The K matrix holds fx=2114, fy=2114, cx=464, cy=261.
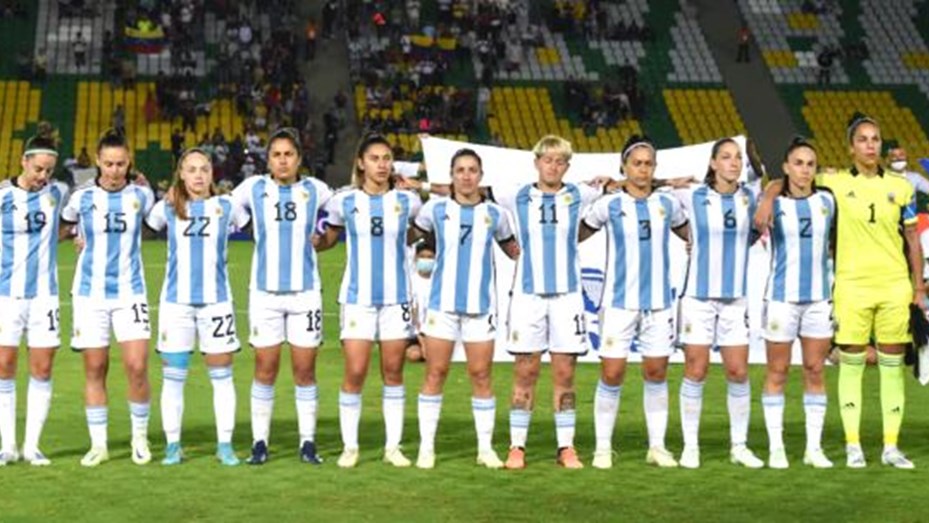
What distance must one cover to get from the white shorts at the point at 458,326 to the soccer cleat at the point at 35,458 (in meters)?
2.66

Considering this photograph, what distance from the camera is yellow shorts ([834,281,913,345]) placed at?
1403 centimetres

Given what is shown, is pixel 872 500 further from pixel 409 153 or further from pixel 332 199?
pixel 409 153

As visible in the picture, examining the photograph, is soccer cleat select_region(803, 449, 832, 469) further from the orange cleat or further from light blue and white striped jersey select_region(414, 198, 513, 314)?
light blue and white striped jersey select_region(414, 198, 513, 314)

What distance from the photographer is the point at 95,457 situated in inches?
551

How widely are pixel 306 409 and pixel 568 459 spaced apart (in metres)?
1.78

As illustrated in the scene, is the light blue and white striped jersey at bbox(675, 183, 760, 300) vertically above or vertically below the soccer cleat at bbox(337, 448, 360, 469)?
above

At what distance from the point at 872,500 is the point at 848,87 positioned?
40.3m

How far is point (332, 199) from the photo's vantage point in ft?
46.3

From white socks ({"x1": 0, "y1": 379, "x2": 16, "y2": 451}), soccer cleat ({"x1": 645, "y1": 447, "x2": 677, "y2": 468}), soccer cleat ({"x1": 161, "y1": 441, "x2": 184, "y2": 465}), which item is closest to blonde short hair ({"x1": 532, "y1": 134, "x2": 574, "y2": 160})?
soccer cleat ({"x1": 645, "y1": 447, "x2": 677, "y2": 468})

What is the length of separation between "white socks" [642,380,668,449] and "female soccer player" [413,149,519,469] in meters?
1.06

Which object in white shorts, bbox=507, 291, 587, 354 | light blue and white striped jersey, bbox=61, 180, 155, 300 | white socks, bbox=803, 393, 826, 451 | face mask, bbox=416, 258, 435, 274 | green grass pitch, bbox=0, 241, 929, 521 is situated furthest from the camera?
face mask, bbox=416, 258, 435, 274

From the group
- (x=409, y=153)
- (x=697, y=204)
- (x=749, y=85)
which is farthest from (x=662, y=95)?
(x=697, y=204)

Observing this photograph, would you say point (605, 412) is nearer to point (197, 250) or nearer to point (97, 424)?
point (197, 250)

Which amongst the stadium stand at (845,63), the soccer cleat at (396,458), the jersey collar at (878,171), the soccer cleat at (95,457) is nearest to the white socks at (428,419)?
the soccer cleat at (396,458)
